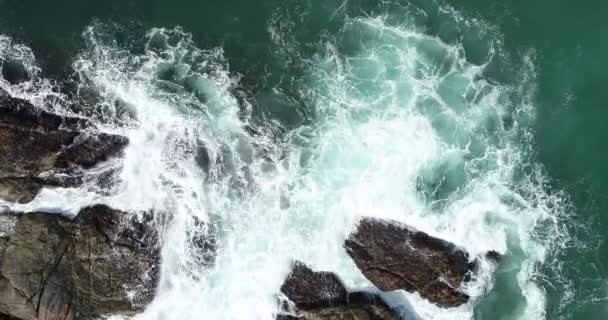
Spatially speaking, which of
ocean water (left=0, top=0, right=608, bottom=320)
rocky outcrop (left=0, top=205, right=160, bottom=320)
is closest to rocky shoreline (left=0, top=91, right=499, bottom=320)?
rocky outcrop (left=0, top=205, right=160, bottom=320)

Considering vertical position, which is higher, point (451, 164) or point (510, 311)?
point (451, 164)

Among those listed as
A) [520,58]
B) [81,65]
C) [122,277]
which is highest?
[520,58]

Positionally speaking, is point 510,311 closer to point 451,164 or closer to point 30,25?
point 451,164

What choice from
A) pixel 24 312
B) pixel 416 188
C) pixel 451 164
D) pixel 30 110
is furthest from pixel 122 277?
pixel 451 164

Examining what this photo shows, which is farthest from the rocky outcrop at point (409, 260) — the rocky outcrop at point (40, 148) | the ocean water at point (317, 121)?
the rocky outcrop at point (40, 148)

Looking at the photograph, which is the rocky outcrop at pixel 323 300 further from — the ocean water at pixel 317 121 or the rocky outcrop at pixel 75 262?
the rocky outcrop at pixel 75 262

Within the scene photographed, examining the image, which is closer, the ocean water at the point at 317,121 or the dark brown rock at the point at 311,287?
the ocean water at the point at 317,121

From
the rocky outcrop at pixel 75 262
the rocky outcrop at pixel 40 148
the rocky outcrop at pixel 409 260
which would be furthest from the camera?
the rocky outcrop at pixel 409 260
